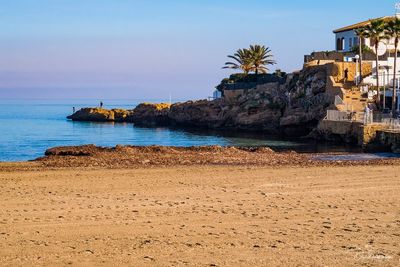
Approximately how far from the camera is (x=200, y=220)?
12531 millimetres

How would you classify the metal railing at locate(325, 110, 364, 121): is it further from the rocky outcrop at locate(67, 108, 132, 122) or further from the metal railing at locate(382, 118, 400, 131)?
the rocky outcrop at locate(67, 108, 132, 122)

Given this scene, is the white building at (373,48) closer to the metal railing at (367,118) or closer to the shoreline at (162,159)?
the metal railing at (367,118)

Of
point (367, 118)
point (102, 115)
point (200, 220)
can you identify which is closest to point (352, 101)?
point (367, 118)

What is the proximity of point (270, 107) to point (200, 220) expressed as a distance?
53.7 meters

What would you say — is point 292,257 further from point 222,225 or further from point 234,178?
point 234,178

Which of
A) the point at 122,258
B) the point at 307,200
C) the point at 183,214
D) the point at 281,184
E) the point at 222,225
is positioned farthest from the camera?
the point at 281,184

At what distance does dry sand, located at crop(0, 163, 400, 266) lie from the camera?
9820 mm

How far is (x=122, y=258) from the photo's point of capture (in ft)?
31.8

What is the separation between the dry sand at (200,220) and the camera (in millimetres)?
Result: 9820

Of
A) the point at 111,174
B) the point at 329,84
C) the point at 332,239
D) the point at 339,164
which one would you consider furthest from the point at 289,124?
the point at 332,239

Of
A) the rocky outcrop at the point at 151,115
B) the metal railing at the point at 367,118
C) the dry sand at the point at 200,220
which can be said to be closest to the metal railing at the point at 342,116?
the metal railing at the point at 367,118

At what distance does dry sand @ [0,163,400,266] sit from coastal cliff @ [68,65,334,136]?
38167 mm

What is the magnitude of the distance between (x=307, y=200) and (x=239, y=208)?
2.13 m

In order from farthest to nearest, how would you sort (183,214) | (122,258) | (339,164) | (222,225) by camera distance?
(339,164) → (183,214) → (222,225) → (122,258)
